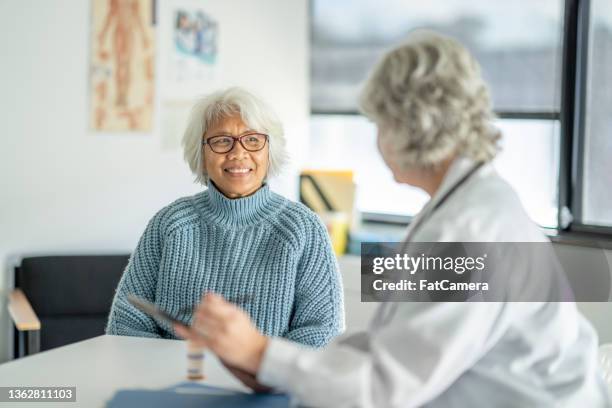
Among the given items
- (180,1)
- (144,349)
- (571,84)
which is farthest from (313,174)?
(144,349)

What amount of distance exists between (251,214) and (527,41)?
6.54 ft

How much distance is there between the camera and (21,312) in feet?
11.4

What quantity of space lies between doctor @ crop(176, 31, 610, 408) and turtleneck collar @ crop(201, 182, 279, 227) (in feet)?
3.44

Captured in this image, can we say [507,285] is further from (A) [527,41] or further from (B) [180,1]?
(B) [180,1]

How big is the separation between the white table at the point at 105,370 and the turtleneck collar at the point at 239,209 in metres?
0.42

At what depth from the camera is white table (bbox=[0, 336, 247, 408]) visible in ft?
6.61

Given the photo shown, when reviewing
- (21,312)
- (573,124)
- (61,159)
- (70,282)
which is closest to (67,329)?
(70,282)

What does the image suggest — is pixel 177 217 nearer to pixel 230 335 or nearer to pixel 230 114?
pixel 230 114

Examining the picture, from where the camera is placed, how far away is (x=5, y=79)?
12.3 feet

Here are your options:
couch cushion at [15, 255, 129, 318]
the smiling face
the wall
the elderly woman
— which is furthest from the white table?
the wall

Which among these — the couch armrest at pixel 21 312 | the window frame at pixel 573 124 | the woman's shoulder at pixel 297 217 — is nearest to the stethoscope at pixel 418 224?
the woman's shoulder at pixel 297 217

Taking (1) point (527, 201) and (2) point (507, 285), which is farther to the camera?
(1) point (527, 201)

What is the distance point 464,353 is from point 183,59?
318 centimetres

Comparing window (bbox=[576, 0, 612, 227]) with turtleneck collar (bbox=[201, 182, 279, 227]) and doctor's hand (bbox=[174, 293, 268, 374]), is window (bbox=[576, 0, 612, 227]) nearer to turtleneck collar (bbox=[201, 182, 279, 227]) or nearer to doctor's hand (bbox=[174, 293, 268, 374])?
turtleneck collar (bbox=[201, 182, 279, 227])
